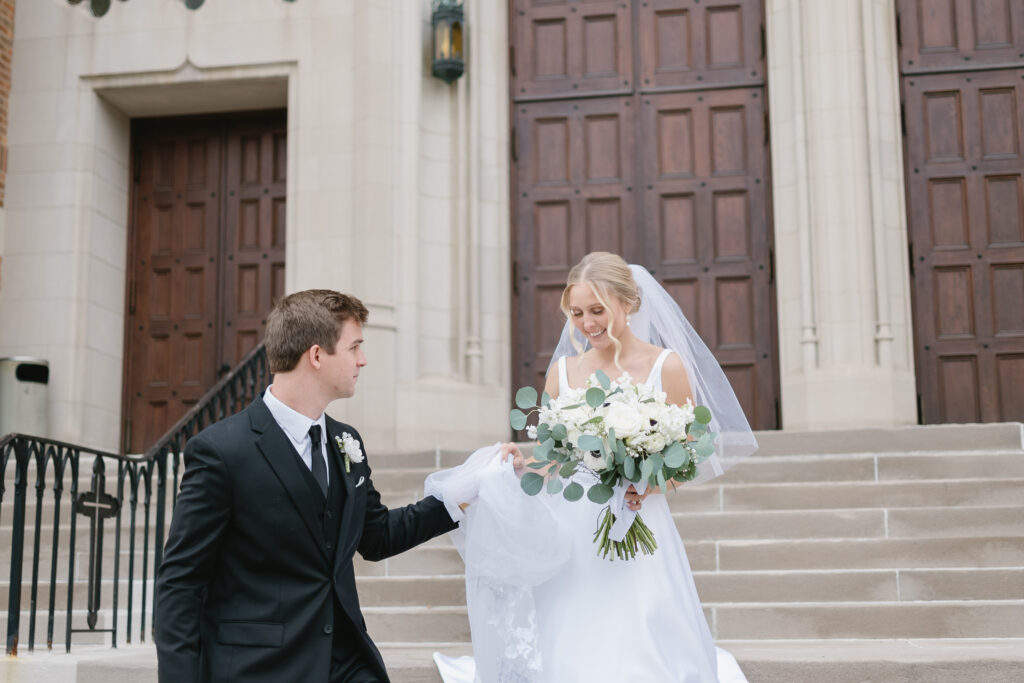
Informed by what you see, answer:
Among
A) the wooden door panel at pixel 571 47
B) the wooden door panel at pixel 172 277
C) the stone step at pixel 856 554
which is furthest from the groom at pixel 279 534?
the wooden door panel at pixel 172 277

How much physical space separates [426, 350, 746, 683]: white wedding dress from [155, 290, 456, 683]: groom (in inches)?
32.7

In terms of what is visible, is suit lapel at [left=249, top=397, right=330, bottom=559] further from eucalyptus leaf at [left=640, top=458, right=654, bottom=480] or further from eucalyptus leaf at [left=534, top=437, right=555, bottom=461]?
eucalyptus leaf at [left=640, top=458, right=654, bottom=480]

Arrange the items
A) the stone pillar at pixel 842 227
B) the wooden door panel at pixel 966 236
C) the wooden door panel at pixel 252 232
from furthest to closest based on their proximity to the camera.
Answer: the wooden door panel at pixel 252 232
the wooden door panel at pixel 966 236
the stone pillar at pixel 842 227

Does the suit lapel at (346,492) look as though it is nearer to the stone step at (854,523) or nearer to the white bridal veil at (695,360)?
the white bridal veil at (695,360)

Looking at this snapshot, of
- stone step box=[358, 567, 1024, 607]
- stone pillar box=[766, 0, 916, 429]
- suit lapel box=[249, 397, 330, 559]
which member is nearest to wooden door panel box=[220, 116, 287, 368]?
stone pillar box=[766, 0, 916, 429]

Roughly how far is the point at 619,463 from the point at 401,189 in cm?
706

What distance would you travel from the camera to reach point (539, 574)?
14.0ft

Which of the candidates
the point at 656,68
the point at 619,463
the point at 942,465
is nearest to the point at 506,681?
the point at 619,463

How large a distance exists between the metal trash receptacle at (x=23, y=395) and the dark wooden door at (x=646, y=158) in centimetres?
440

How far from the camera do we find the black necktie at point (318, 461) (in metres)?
3.35

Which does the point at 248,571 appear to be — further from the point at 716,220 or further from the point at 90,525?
the point at 716,220

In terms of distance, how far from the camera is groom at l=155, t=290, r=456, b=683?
3094mm

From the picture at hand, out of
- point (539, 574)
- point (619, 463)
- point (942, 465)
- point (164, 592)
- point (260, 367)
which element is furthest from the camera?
point (260, 367)

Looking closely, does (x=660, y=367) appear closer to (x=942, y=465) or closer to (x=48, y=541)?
(x=942, y=465)
